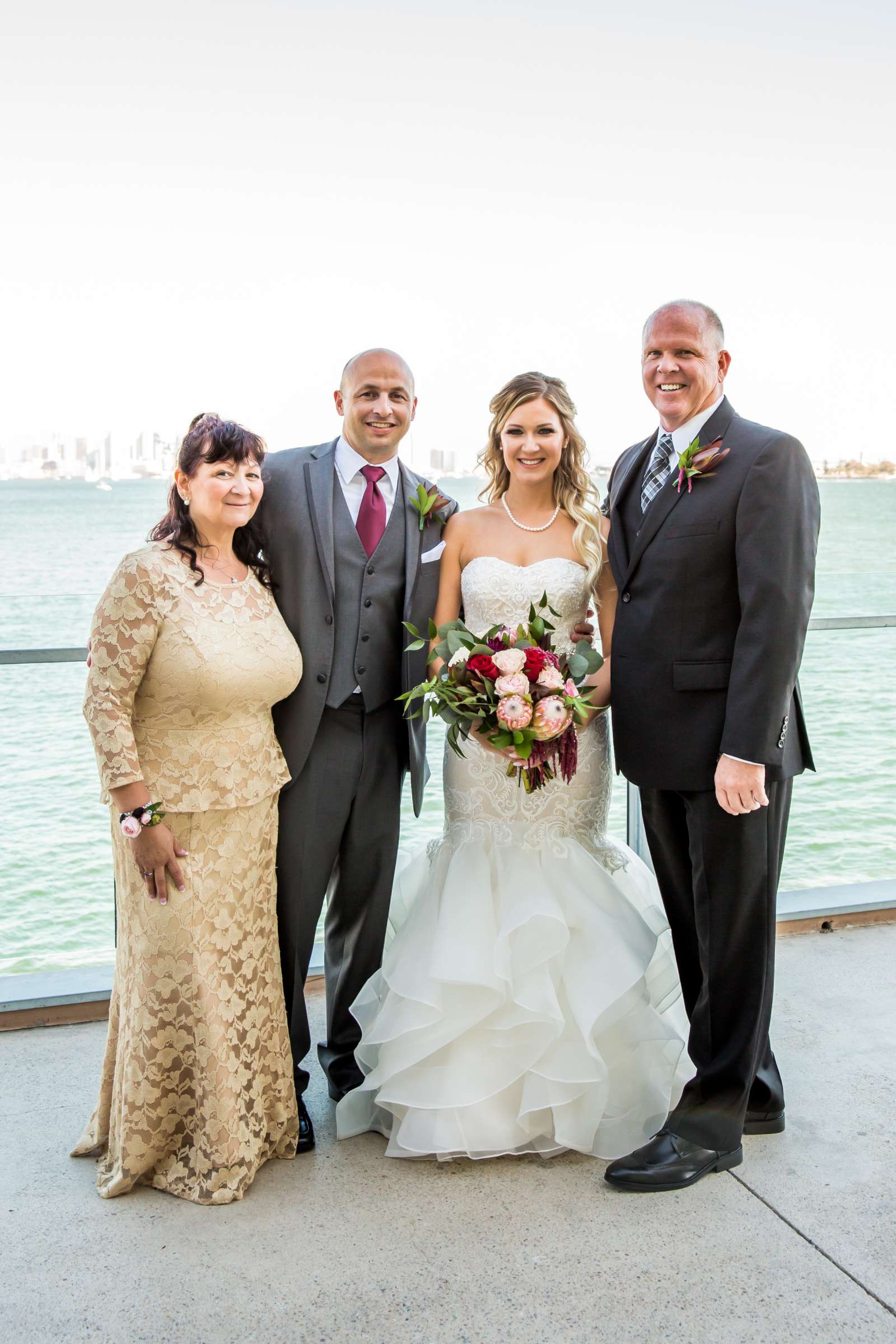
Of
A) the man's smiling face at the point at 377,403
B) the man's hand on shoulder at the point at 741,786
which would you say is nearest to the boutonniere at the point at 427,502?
the man's smiling face at the point at 377,403

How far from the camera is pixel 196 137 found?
42562mm

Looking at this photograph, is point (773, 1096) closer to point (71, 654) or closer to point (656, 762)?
point (656, 762)

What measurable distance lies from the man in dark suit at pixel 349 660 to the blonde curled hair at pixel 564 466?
280 millimetres

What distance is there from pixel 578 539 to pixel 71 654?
1.66 metres

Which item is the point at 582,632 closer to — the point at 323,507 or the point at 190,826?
the point at 323,507

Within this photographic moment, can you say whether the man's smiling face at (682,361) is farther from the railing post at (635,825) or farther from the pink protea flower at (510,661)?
the railing post at (635,825)

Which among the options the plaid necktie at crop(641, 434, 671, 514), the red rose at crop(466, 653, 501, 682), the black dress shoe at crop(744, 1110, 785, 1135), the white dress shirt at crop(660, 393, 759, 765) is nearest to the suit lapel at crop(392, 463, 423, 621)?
the red rose at crop(466, 653, 501, 682)

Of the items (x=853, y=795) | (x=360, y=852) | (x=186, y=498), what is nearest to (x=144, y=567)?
(x=186, y=498)

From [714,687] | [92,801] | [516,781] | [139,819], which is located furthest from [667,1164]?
[92,801]

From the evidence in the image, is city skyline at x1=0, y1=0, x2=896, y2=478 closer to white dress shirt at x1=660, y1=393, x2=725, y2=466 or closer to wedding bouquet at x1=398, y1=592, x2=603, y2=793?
white dress shirt at x1=660, y1=393, x2=725, y2=466

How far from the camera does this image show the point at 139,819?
253 centimetres

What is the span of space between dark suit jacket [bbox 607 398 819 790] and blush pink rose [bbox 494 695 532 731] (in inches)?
14.7

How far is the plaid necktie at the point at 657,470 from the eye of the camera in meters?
2.81

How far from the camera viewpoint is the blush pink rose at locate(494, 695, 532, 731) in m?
2.56
